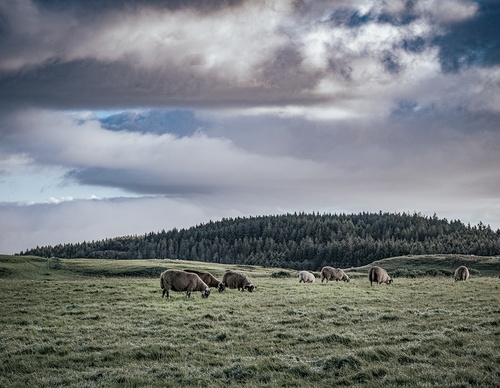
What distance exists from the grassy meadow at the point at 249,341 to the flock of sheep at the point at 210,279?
10.4 ft

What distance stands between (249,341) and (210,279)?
79.9ft

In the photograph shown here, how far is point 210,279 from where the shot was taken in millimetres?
41500

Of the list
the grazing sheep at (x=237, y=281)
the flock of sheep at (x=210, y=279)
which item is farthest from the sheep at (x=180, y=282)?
the grazing sheep at (x=237, y=281)

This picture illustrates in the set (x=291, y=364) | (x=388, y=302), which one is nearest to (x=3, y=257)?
(x=388, y=302)

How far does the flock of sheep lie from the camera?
34.8 metres

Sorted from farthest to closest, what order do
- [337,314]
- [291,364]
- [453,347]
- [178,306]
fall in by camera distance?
[178,306] → [337,314] → [453,347] → [291,364]

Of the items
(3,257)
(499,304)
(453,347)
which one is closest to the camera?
(453,347)

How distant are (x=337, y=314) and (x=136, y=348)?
39.7 feet

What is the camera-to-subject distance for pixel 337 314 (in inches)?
952

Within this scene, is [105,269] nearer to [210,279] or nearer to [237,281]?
[210,279]

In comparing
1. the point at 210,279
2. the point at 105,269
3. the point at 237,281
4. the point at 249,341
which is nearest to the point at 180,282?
the point at 210,279

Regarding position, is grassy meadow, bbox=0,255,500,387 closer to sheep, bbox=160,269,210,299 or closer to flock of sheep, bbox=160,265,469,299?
sheep, bbox=160,269,210,299

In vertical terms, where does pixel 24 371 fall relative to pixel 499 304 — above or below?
below

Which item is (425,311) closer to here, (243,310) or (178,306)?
(243,310)
